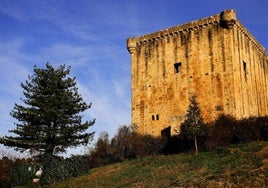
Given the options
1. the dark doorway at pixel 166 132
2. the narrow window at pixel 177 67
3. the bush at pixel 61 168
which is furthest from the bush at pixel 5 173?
the narrow window at pixel 177 67

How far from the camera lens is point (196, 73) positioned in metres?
33.5

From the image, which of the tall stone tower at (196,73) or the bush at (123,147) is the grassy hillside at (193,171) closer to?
the bush at (123,147)

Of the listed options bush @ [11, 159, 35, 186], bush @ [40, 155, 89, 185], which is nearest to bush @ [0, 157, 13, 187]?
bush @ [11, 159, 35, 186]

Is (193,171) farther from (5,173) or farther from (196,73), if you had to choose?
(5,173)

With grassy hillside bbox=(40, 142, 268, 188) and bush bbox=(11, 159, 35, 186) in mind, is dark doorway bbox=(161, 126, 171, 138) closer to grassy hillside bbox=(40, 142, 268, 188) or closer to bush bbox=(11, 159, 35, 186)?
grassy hillside bbox=(40, 142, 268, 188)

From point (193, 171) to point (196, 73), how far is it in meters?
14.3

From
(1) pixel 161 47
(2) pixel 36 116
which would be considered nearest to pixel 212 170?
(2) pixel 36 116

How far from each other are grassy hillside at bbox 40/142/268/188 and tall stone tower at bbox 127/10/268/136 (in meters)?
7.81

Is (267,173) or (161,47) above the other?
(161,47)

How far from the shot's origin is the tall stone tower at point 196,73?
32.1 metres

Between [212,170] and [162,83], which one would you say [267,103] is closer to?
[162,83]

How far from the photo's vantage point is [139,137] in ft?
105

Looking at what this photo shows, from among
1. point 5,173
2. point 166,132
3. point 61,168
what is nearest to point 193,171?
point 61,168

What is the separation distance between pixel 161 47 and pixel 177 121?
24.1 ft
